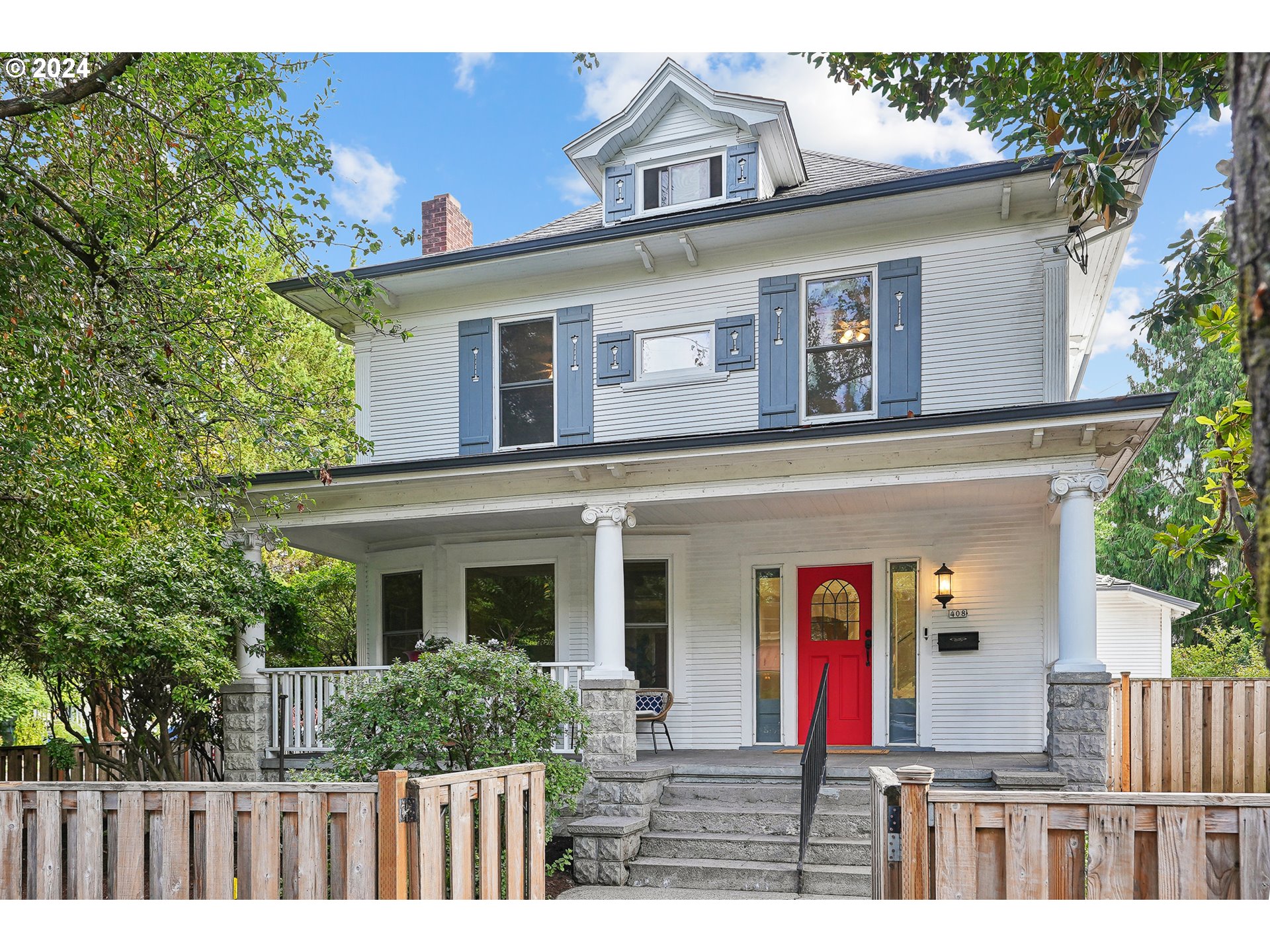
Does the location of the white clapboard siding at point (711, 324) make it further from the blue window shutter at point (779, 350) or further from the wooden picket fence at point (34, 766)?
the wooden picket fence at point (34, 766)

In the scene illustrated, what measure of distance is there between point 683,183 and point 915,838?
7.64 metres

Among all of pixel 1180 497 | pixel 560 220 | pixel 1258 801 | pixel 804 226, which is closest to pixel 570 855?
pixel 1258 801

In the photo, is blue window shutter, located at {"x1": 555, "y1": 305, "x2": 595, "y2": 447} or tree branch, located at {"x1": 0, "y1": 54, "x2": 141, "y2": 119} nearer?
tree branch, located at {"x1": 0, "y1": 54, "x2": 141, "y2": 119}

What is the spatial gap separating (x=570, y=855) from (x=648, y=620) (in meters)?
3.23

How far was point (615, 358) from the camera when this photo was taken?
9531 mm

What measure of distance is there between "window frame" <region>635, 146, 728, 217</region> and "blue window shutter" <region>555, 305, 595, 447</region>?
1162mm

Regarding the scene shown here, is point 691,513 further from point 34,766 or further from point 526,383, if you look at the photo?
point 34,766

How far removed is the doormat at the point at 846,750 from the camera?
8.69 m

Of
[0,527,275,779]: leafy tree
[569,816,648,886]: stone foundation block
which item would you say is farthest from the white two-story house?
[569,816,648,886]: stone foundation block

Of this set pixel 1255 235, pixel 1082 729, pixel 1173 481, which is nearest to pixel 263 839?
pixel 1255 235

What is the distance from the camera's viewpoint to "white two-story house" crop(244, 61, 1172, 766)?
8039 mm

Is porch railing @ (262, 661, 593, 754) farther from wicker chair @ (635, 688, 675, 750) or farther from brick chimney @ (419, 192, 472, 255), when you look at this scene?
brick chimney @ (419, 192, 472, 255)

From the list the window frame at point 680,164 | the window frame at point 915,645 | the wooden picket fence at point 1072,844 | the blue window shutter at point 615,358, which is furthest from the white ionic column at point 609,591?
the wooden picket fence at point 1072,844

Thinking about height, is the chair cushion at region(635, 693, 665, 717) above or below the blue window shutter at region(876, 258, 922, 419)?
below
